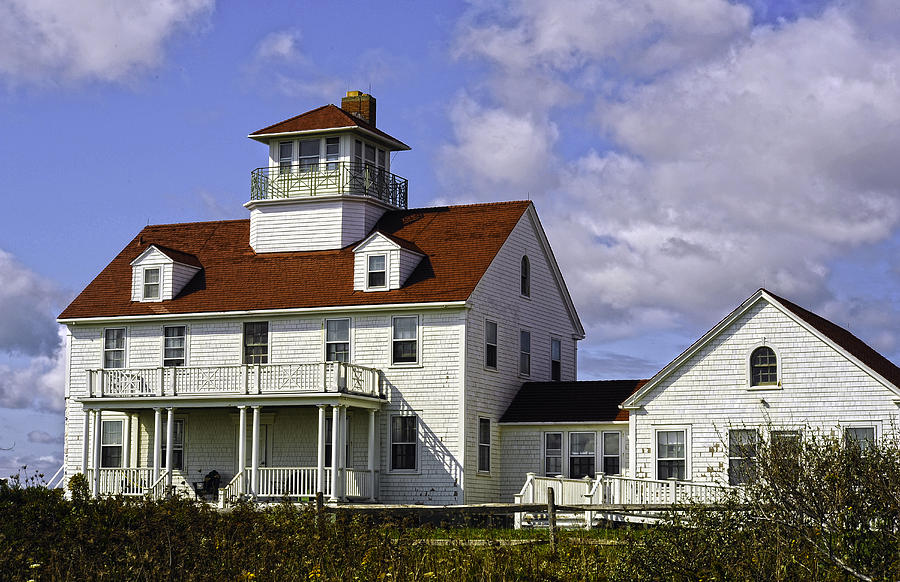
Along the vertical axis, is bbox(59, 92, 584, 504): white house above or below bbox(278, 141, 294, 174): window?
below

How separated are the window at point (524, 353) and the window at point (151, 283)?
11.6m

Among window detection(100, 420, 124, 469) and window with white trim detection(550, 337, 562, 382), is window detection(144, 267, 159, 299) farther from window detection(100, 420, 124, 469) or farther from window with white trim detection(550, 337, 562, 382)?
window with white trim detection(550, 337, 562, 382)

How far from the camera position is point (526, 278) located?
40.8m

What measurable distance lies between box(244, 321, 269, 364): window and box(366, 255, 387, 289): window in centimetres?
350

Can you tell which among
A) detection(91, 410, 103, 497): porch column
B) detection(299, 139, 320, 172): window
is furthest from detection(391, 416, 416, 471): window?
detection(299, 139, 320, 172): window

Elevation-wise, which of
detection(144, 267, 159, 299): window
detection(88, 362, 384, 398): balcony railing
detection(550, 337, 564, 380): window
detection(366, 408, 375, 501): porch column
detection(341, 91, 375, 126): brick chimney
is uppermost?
detection(341, 91, 375, 126): brick chimney

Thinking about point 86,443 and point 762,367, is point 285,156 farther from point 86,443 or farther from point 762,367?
point 762,367

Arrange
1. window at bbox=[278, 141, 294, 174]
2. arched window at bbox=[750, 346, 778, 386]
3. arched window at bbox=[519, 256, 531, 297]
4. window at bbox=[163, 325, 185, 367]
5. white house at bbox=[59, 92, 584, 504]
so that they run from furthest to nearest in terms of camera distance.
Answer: window at bbox=[278, 141, 294, 174], arched window at bbox=[519, 256, 531, 297], window at bbox=[163, 325, 185, 367], white house at bbox=[59, 92, 584, 504], arched window at bbox=[750, 346, 778, 386]

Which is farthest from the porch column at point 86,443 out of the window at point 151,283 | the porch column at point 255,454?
the porch column at point 255,454

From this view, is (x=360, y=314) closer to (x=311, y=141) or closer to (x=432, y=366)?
(x=432, y=366)

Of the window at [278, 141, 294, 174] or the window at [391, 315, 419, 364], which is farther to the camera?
the window at [278, 141, 294, 174]

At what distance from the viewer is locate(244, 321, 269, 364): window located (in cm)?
3866

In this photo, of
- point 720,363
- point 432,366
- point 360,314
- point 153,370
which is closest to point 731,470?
point 720,363

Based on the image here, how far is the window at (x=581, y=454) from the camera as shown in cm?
3691
